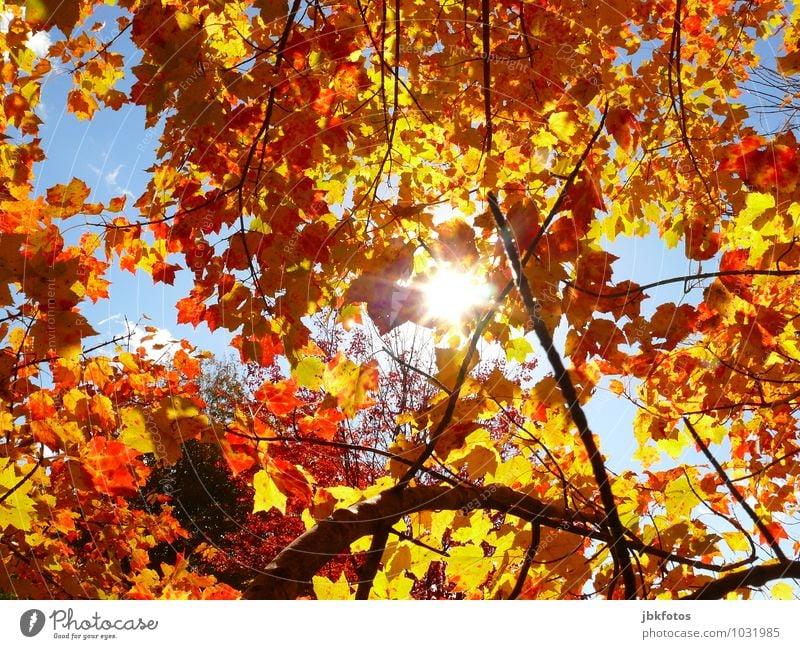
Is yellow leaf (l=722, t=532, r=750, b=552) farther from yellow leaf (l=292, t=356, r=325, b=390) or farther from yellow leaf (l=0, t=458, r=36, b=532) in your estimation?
yellow leaf (l=0, t=458, r=36, b=532)

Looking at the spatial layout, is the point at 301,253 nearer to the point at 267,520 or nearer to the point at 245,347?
the point at 245,347

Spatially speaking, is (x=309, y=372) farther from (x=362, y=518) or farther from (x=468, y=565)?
(x=468, y=565)

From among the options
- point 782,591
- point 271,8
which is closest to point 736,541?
point 782,591

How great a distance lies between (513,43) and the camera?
3.27 metres

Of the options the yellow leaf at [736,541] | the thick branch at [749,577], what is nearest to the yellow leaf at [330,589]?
the thick branch at [749,577]

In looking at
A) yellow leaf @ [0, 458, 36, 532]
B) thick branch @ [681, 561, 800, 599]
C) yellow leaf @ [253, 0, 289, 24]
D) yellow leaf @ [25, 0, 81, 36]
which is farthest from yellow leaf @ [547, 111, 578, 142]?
yellow leaf @ [0, 458, 36, 532]

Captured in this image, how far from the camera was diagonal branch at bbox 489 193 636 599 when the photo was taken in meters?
2.30

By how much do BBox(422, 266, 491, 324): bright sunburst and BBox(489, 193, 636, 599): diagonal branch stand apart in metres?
0.36

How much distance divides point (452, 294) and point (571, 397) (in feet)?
2.25

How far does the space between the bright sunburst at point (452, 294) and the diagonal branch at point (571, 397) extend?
0.36 metres

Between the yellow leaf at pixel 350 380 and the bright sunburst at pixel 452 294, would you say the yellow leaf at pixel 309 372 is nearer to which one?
the yellow leaf at pixel 350 380

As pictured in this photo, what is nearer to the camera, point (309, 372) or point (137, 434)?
point (137, 434)

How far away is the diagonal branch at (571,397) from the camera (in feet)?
7.56

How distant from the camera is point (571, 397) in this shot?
2436 millimetres
